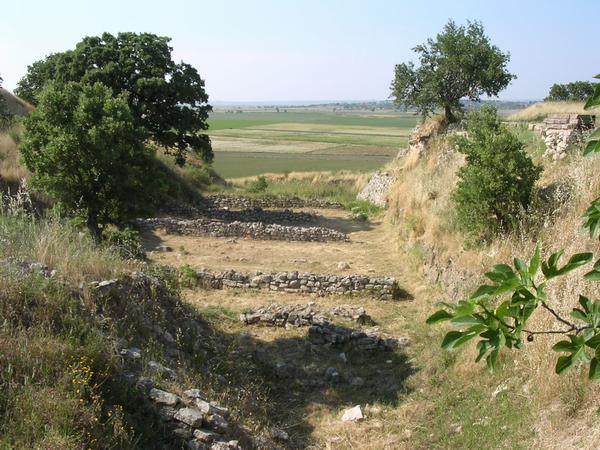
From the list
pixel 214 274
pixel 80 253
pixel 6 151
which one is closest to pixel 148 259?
pixel 214 274

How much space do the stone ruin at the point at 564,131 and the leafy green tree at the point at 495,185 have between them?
2.48 metres

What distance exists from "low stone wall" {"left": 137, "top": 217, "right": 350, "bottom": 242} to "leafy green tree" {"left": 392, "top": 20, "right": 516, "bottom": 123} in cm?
823

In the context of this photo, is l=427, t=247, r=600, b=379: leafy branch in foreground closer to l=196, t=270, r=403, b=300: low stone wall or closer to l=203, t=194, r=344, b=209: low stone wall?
l=196, t=270, r=403, b=300: low stone wall

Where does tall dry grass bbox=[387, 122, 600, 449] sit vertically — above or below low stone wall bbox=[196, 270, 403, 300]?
above

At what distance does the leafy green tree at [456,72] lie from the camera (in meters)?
21.2

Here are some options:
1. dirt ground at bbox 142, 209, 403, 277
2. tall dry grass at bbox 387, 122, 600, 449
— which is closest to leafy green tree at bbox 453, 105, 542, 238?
tall dry grass at bbox 387, 122, 600, 449

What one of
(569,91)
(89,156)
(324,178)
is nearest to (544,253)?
(89,156)

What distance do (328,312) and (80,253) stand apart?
5106 millimetres

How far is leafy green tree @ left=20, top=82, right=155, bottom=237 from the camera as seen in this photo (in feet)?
32.2

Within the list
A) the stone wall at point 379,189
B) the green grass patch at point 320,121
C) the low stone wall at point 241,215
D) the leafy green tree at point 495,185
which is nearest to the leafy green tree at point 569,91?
the stone wall at point 379,189

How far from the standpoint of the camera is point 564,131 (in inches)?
474

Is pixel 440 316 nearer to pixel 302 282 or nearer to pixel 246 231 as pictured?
pixel 302 282

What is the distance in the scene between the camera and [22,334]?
4.81 meters

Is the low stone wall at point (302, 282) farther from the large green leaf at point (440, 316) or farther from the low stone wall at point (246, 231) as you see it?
the large green leaf at point (440, 316)
